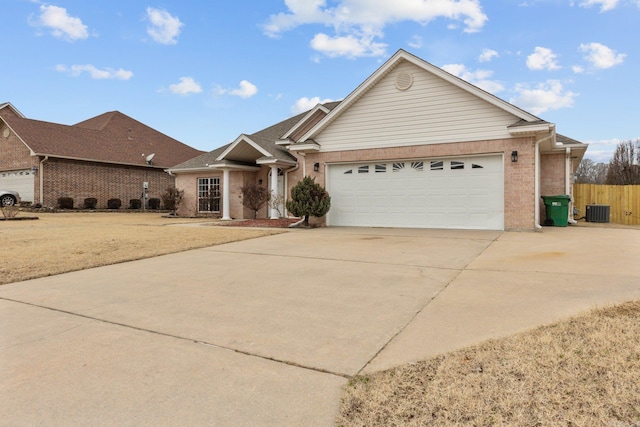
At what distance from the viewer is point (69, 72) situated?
76.9 ft

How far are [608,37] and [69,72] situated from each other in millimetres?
27070

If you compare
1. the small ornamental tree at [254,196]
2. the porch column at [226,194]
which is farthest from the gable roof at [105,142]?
the small ornamental tree at [254,196]

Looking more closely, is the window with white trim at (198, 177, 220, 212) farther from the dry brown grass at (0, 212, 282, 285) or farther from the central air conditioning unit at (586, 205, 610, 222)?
the central air conditioning unit at (586, 205, 610, 222)

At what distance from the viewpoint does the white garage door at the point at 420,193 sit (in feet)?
39.9

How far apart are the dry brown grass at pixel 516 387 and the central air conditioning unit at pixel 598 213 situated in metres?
15.5

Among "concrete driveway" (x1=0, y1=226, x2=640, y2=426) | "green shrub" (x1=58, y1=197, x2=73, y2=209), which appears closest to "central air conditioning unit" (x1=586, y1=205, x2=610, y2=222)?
"concrete driveway" (x1=0, y1=226, x2=640, y2=426)

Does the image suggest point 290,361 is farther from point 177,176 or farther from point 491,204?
point 177,176

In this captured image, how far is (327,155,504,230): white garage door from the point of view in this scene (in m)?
12.1

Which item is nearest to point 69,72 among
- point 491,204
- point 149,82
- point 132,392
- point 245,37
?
point 149,82

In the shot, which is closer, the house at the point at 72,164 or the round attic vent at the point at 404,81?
the round attic vent at the point at 404,81

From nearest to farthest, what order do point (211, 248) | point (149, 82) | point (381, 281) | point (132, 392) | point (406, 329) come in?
point (132, 392), point (406, 329), point (381, 281), point (211, 248), point (149, 82)

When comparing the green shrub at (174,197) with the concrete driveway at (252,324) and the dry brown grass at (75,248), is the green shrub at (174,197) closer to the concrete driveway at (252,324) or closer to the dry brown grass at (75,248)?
the dry brown grass at (75,248)

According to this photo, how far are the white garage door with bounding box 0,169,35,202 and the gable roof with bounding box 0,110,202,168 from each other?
2.13 metres

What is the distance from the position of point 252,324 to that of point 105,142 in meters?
29.5
